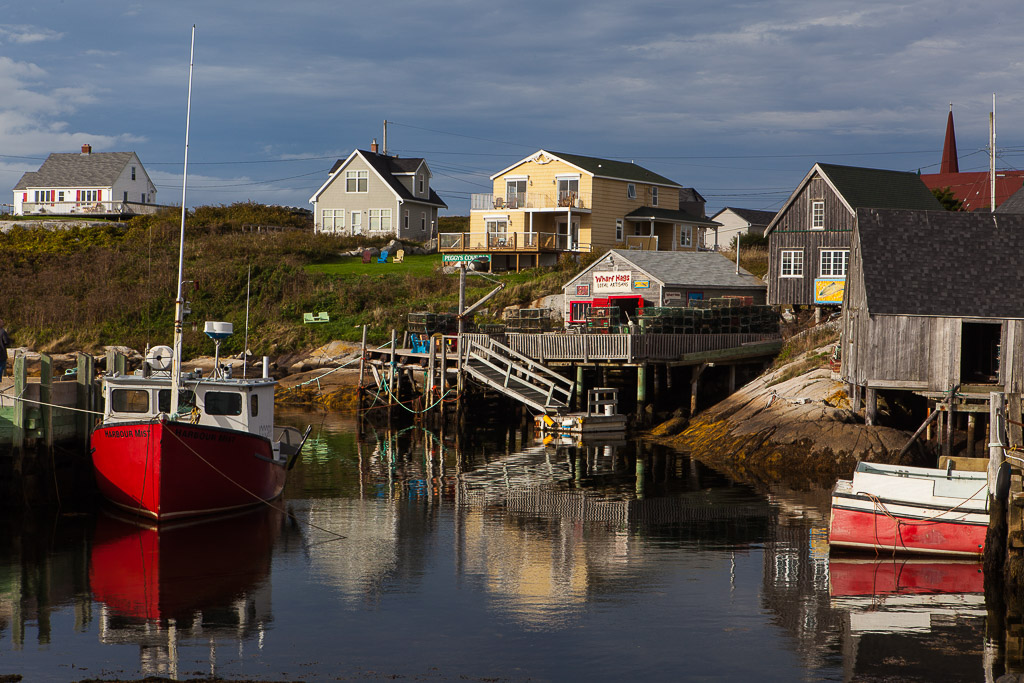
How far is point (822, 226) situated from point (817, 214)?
2.12 ft

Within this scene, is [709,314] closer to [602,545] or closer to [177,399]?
[602,545]

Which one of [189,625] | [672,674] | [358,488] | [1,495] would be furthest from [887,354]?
[1,495]

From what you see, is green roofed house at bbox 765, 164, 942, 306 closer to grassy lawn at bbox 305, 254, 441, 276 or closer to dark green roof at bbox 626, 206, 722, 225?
dark green roof at bbox 626, 206, 722, 225

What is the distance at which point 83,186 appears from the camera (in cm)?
8950

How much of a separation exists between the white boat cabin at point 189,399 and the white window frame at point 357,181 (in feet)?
172

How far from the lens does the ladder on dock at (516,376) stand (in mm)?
39000

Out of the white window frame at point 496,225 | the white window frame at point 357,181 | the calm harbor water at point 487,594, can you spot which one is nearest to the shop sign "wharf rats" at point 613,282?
the white window frame at point 496,225

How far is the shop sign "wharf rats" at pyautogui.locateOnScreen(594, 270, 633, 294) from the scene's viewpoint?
4881 centimetres

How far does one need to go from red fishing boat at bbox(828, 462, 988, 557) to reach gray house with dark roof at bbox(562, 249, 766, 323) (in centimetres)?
2784

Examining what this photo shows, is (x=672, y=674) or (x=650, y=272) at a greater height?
(x=650, y=272)

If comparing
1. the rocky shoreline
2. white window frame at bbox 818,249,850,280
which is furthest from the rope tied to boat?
white window frame at bbox 818,249,850,280

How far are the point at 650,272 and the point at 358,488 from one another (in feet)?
A: 79.0

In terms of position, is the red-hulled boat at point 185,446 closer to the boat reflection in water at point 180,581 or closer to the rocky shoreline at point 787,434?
the boat reflection in water at point 180,581

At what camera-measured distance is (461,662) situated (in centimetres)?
1435
